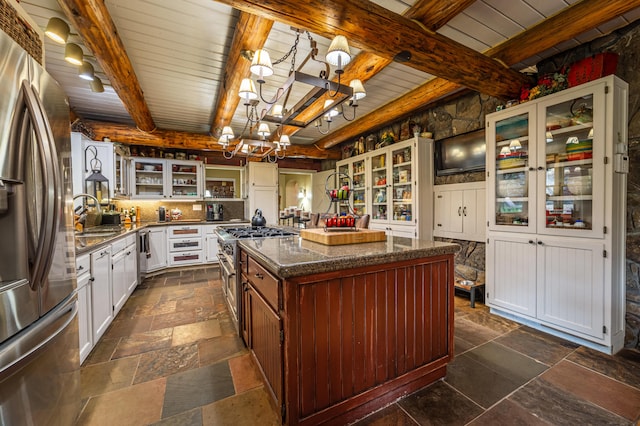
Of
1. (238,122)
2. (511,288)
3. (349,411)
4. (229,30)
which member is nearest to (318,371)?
(349,411)

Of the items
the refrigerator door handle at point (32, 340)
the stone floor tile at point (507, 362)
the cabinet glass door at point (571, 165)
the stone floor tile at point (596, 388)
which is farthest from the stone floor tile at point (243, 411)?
the cabinet glass door at point (571, 165)

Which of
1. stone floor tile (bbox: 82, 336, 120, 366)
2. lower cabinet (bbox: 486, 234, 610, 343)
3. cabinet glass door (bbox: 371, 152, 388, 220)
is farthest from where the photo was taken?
cabinet glass door (bbox: 371, 152, 388, 220)

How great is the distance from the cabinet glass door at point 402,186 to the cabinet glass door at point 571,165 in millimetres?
1620

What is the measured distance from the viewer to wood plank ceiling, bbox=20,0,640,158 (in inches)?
69.2

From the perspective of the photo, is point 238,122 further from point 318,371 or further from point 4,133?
point 318,371

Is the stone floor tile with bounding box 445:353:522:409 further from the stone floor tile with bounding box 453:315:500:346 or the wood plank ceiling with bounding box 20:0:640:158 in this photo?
the wood plank ceiling with bounding box 20:0:640:158

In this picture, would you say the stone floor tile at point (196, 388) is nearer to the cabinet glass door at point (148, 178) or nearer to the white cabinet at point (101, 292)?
the white cabinet at point (101, 292)

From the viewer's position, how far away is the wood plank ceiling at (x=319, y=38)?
5.77ft

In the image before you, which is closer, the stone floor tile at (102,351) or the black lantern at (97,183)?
the stone floor tile at (102,351)

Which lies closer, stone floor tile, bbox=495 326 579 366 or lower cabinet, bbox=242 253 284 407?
lower cabinet, bbox=242 253 284 407

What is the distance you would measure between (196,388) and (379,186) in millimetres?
3712

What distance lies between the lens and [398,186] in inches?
164

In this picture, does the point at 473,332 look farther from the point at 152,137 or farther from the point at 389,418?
the point at 152,137

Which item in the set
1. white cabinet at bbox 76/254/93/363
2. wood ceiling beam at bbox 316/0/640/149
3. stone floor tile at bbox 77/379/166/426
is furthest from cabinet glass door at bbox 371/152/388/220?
white cabinet at bbox 76/254/93/363
